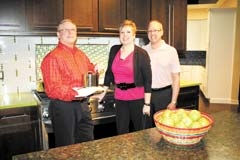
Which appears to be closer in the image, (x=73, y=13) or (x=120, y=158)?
(x=120, y=158)

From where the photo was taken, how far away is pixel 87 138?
2303 millimetres

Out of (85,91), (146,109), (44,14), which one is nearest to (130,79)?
(146,109)

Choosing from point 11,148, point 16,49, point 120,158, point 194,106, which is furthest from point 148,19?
point 120,158

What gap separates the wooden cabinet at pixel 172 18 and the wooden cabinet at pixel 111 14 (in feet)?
1.46

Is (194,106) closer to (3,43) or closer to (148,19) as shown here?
(148,19)

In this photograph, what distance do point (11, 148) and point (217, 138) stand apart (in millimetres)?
1770

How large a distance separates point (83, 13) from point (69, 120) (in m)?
1.18

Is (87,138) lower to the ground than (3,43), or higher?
lower

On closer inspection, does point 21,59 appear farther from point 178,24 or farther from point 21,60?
point 178,24

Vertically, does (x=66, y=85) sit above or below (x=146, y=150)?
above

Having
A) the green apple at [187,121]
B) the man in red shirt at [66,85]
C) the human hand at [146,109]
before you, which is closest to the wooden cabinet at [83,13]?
the man in red shirt at [66,85]

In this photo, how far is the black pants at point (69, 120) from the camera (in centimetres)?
211

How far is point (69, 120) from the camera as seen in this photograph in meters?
2.12

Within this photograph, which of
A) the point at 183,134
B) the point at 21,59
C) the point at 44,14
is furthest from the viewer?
the point at 21,59
